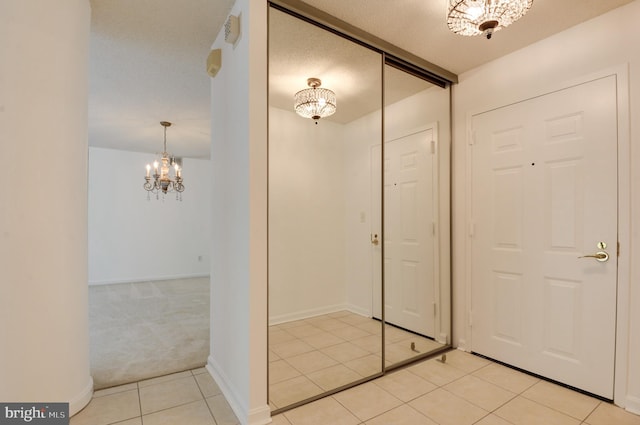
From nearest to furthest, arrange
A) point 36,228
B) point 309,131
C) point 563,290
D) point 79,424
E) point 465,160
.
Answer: point 36,228, point 79,424, point 563,290, point 309,131, point 465,160

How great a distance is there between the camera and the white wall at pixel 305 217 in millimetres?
2223

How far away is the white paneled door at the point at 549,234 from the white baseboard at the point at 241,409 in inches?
78.9

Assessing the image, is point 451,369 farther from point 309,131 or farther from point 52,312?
point 52,312

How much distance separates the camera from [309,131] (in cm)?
245

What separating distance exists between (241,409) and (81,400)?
3.42 ft

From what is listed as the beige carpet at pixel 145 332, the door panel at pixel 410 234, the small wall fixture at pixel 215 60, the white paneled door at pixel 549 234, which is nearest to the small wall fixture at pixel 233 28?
the small wall fixture at pixel 215 60

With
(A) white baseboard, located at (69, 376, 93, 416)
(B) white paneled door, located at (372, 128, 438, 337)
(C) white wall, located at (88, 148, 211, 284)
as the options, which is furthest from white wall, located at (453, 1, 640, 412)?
(C) white wall, located at (88, 148, 211, 284)

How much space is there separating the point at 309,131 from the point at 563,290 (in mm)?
2234

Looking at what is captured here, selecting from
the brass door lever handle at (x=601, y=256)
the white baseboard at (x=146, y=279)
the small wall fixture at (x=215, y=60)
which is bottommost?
the white baseboard at (x=146, y=279)

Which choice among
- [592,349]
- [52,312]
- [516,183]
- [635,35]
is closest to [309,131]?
[516,183]

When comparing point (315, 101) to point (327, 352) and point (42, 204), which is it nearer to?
point (42, 204)

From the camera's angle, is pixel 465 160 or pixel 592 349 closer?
pixel 592 349

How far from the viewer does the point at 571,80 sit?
7.50ft

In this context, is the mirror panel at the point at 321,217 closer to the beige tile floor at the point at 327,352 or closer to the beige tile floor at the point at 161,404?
the beige tile floor at the point at 327,352
